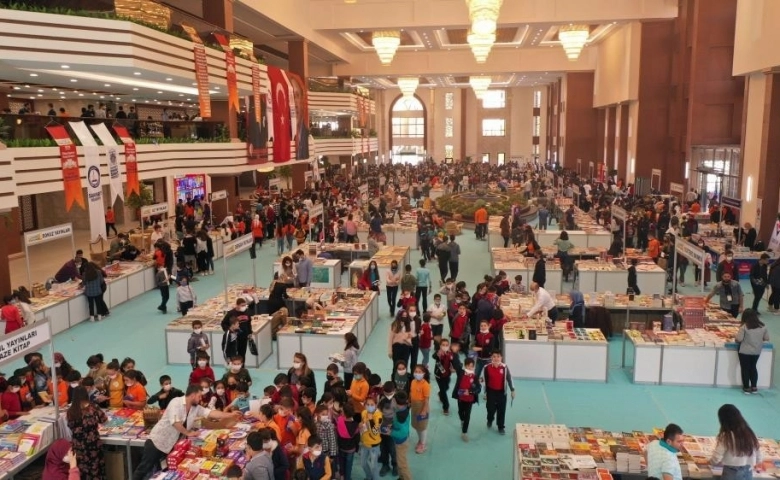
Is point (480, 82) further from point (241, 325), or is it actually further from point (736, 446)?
point (736, 446)

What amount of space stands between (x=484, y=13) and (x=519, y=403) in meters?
11.1

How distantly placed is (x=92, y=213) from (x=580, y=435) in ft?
45.2

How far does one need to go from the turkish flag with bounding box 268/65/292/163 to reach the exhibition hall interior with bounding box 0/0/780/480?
15 cm

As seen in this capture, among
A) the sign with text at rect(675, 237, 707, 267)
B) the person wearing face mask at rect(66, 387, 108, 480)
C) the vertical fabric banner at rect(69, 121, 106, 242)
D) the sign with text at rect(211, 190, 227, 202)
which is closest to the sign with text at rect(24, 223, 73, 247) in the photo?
the vertical fabric banner at rect(69, 121, 106, 242)

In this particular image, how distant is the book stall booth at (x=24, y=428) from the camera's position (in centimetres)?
707

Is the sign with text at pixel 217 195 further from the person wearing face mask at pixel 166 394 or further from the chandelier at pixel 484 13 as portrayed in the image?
the person wearing face mask at pixel 166 394

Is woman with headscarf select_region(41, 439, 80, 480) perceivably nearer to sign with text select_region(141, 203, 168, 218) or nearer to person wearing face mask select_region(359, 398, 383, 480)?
person wearing face mask select_region(359, 398, 383, 480)

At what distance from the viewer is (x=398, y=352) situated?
9.95 m

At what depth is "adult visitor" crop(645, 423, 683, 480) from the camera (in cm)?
616

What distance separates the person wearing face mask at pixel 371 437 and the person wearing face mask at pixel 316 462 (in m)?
0.86

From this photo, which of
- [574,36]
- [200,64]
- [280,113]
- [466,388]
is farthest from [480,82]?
[466,388]

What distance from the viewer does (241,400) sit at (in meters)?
8.13

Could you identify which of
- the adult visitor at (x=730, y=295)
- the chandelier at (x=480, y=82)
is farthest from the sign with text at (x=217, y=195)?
the chandelier at (x=480, y=82)

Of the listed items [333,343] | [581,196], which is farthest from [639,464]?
[581,196]
